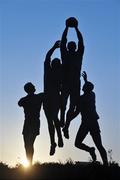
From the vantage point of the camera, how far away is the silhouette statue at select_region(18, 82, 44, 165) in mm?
19531

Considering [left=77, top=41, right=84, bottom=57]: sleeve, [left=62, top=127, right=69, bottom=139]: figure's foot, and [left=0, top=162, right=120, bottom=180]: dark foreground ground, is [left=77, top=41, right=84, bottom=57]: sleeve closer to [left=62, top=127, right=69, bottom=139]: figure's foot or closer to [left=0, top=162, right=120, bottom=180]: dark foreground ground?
[left=62, top=127, right=69, bottom=139]: figure's foot

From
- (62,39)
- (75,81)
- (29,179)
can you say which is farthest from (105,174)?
(62,39)

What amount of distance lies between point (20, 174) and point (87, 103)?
339 cm

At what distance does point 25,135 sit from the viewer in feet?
64.2

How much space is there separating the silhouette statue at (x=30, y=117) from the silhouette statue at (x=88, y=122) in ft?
3.21

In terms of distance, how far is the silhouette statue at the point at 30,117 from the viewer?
19.5 m

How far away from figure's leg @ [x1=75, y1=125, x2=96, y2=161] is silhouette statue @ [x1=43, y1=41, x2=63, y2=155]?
54cm

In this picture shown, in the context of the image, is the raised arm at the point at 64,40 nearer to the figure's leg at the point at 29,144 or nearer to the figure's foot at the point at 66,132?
the figure's foot at the point at 66,132

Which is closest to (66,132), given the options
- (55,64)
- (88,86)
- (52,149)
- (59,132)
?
(59,132)

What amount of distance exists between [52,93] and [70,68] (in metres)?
0.98

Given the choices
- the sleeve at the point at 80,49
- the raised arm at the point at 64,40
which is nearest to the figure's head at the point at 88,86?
the sleeve at the point at 80,49

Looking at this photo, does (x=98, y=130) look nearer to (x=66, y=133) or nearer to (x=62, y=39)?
(x=66, y=133)

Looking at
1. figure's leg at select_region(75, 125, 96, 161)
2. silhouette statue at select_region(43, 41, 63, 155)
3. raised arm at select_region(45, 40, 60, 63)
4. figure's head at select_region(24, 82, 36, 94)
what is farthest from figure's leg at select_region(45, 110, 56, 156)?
raised arm at select_region(45, 40, 60, 63)

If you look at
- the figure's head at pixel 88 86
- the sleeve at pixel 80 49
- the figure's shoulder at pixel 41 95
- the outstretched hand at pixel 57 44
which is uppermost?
the outstretched hand at pixel 57 44
